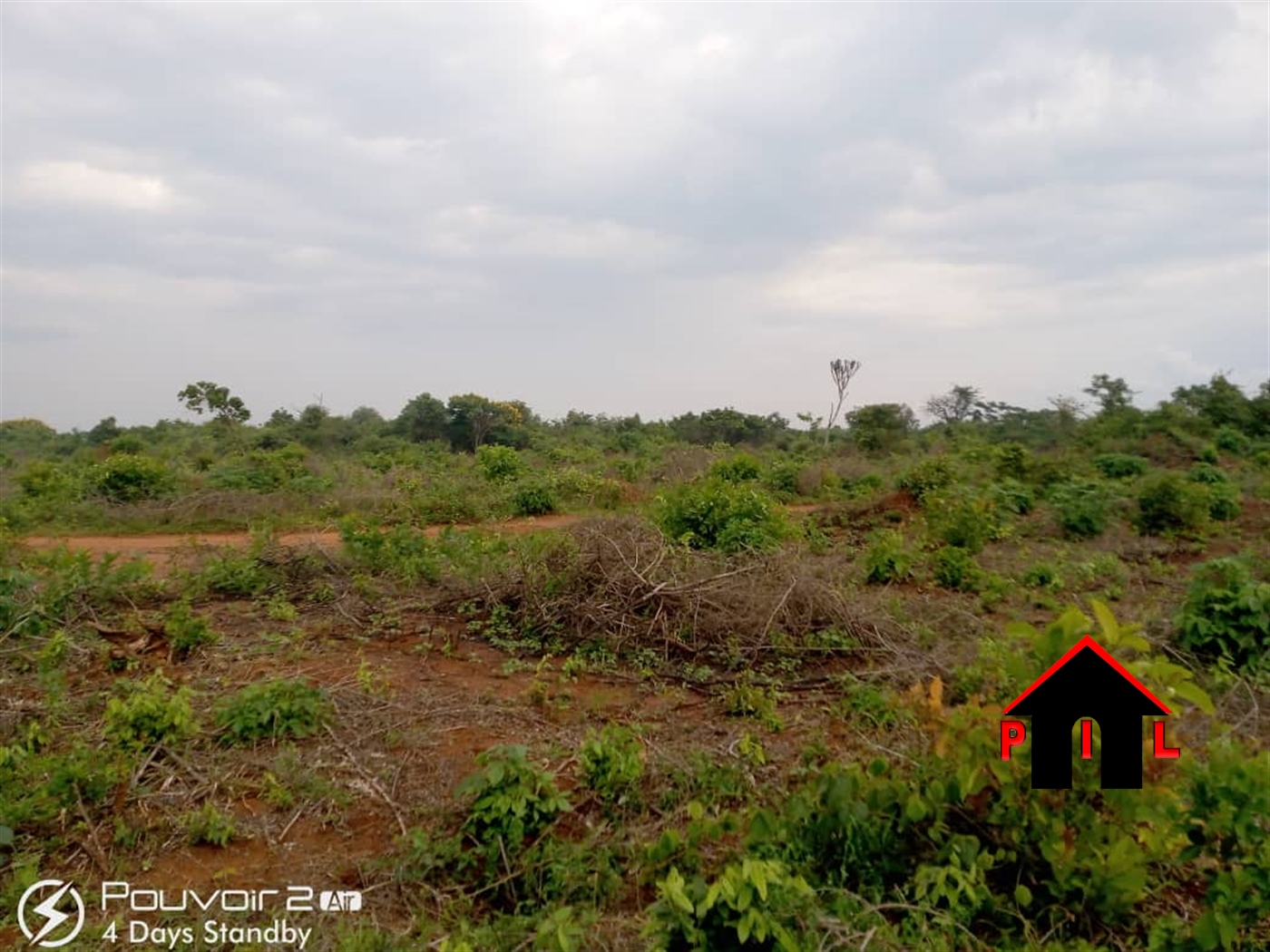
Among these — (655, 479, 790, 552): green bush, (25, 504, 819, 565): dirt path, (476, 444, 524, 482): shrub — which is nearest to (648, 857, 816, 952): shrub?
(655, 479, 790, 552): green bush

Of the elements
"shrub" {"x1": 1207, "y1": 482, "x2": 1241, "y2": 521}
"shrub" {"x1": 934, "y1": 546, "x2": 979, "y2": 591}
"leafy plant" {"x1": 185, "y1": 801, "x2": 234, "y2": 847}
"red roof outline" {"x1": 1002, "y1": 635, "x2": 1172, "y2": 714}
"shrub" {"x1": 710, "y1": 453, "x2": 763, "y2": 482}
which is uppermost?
"shrub" {"x1": 710, "y1": 453, "x2": 763, "y2": 482}

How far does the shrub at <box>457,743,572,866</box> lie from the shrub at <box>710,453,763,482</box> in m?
10.3

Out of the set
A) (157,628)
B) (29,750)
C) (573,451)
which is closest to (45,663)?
(157,628)

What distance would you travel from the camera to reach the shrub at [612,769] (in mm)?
3521

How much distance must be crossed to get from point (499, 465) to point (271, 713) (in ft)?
35.2

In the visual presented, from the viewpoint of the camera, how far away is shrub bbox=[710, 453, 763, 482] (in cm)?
1389

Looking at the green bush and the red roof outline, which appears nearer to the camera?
the red roof outline

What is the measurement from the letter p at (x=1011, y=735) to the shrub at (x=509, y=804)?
5.45 ft

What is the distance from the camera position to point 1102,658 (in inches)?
97.4

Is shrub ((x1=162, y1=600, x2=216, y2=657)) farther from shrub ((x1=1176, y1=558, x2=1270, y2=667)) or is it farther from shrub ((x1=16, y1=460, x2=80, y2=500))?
shrub ((x1=16, y1=460, x2=80, y2=500))

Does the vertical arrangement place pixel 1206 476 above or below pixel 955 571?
above

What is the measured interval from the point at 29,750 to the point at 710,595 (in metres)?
3.95

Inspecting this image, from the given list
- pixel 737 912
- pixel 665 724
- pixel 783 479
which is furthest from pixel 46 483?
pixel 737 912

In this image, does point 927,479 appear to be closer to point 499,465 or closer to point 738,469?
point 738,469
